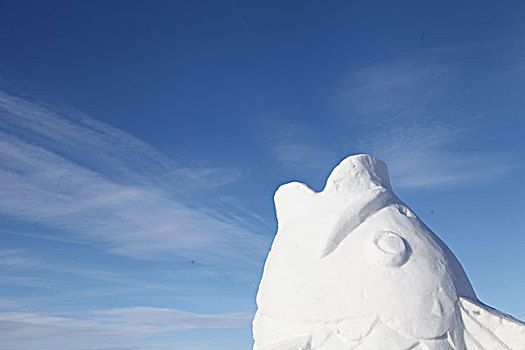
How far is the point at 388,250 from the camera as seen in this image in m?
7.57

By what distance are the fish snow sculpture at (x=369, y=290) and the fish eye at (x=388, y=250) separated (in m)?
0.02

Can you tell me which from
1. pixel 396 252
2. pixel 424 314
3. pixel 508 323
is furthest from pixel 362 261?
pixel 508 323

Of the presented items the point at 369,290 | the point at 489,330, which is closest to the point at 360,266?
the point at 369,290

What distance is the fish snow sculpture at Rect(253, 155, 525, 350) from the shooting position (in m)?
7.10

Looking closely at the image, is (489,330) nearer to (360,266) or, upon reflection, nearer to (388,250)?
(388,250)

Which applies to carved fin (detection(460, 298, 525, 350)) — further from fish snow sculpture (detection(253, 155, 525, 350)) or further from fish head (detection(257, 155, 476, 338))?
fish head (detection(257, 155, 476, 338))

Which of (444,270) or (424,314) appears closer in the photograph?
(424,314)

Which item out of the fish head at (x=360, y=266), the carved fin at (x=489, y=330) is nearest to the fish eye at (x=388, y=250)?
the fish head at (x=360, y=266)

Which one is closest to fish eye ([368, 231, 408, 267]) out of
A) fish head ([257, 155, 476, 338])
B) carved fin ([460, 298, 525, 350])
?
fish head ([257, 155, 476, 338])

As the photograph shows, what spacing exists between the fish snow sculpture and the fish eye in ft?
0.05

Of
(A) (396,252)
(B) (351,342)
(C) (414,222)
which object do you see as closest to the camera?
(B) (351,342)

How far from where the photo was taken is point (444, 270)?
7770 millimetres

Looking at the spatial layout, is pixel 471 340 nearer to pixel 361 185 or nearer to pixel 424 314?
pixel 424 314

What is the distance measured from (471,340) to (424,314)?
0.89 metres
